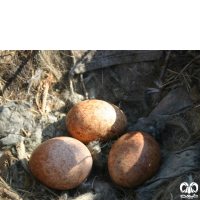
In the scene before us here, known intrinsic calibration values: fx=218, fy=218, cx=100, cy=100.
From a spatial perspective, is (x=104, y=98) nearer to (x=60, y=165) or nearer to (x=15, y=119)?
(x=15, y=119)

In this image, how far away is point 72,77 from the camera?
4.04 metres

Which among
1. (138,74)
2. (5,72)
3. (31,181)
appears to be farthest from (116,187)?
(5,72)

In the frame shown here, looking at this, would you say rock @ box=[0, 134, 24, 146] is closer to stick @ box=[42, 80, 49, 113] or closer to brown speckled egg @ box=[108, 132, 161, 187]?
stick @ box=[42, 80, 49, 113]

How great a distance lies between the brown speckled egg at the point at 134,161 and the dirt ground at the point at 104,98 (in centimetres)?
11

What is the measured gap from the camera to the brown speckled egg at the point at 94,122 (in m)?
2.97

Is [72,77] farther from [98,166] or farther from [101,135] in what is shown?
[98,166]

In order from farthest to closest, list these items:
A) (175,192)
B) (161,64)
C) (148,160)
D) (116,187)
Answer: (161,64) < (116,187) < (148,160) < (175,192)

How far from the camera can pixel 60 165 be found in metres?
2.51

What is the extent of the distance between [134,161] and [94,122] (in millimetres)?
761

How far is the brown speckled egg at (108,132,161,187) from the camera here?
2535mm

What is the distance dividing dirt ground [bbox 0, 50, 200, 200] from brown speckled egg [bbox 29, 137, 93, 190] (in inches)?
6.7

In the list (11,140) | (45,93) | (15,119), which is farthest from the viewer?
(45,93)

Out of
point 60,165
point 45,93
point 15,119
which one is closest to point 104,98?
point 45,93

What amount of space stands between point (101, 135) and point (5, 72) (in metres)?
2.04
